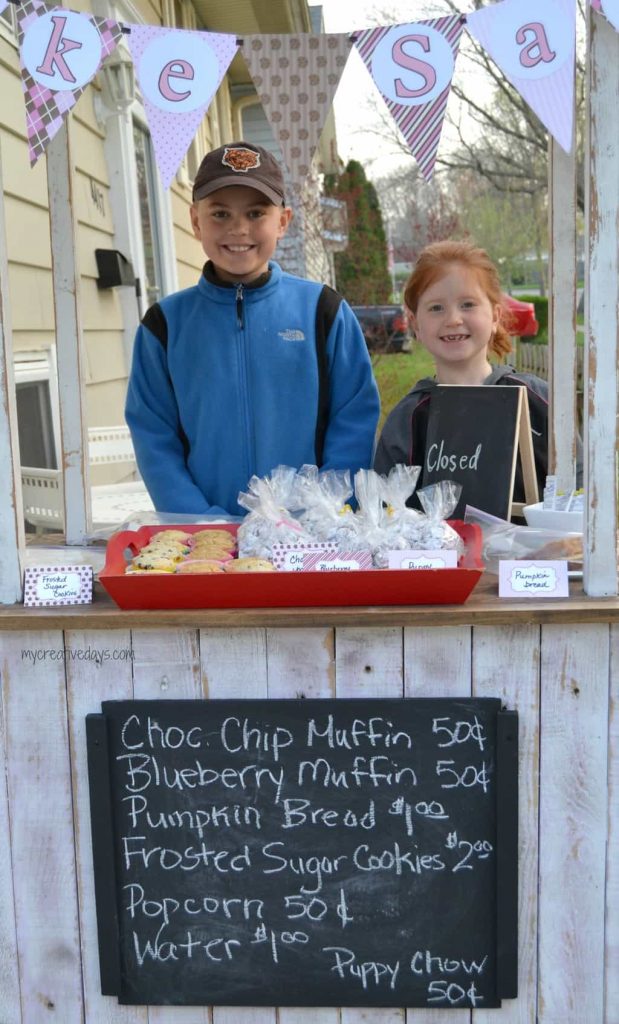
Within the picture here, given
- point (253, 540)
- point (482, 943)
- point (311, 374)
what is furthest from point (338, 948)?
point (311, 374)

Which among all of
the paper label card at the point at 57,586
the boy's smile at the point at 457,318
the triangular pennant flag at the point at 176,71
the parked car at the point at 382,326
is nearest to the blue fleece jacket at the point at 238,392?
the boy's smile at the point at 457,318

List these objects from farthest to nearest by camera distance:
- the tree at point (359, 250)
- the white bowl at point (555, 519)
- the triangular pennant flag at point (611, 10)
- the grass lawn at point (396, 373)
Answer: the tree at point (359, 250), the grass lawn at point (396, 373), the white bowl at point (555, 519), the triangular pennant flag at point (611, 10)

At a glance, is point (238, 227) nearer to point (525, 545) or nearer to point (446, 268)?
point (446, 268)

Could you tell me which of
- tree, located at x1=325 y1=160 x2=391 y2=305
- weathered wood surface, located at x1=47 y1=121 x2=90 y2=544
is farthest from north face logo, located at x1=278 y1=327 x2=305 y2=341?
tree, located at x1=325 y1=160 x2=391 y2=305

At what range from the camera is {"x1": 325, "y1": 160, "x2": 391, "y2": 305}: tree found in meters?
12.5

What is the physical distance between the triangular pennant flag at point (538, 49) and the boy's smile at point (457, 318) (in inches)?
32.1

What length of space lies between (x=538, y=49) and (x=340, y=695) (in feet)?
3.95

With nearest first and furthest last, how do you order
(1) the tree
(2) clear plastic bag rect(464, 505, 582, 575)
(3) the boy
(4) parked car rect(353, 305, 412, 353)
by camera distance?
(2) clear plastic bag rect(464, 505, 582, 575) < (3) the boy < (4) parked car rect(353, 305, 412, 353) < (1) the tree

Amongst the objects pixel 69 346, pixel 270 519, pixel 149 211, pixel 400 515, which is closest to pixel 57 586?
pixel 270 519

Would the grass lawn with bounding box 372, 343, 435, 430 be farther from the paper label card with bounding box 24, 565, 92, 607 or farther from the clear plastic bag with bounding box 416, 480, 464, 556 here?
the paper label card with bounding box 24, 565, 92, 607

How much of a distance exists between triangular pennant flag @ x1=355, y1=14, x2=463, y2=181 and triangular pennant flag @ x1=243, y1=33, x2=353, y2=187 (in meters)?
0.11

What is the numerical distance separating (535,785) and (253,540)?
72 cm

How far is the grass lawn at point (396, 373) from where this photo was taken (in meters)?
9.71

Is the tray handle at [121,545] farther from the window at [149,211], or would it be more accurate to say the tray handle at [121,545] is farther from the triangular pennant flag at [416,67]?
the window at [149,211]
